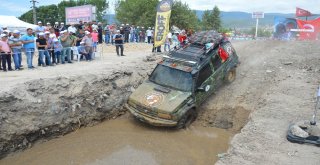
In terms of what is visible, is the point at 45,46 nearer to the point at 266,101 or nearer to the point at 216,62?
→ the point at 216,62

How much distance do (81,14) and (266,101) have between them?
823 inches

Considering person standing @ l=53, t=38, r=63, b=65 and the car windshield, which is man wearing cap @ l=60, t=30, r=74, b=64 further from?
the car windshield

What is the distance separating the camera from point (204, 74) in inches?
466

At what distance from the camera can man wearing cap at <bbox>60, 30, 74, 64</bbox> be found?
1538 centimetres

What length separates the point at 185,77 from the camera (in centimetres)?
1153

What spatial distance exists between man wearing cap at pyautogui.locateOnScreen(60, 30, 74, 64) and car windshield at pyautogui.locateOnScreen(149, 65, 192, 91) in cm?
547

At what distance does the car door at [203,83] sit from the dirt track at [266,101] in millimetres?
988

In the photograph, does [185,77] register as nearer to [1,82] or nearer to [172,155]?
[172,155]

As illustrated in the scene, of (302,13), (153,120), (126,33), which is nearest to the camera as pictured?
(153,120)

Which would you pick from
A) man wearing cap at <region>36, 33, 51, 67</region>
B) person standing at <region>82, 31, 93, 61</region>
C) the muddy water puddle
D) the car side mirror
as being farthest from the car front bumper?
person standing at <region>82, 31, 93, 61</region>

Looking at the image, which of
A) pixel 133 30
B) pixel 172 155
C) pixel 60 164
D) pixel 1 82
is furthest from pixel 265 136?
pixel 133 30

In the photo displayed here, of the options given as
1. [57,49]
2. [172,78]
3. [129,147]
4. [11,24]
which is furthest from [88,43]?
Result: [11,24]

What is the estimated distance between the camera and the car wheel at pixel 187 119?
11055mm

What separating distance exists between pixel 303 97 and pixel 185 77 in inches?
173
